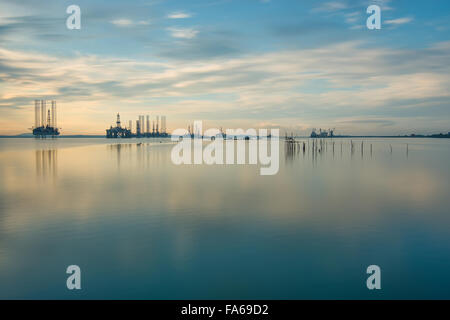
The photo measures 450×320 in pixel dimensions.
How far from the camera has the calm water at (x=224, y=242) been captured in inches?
368

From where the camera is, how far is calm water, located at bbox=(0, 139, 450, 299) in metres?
9.34

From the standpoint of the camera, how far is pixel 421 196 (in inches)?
901

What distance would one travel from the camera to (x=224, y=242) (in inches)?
500

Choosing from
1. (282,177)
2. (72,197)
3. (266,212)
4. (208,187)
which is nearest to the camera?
(266,212)

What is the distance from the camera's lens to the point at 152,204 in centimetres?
1994

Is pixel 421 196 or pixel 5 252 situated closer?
pixel 5 252

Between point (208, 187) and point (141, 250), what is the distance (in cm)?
1475
